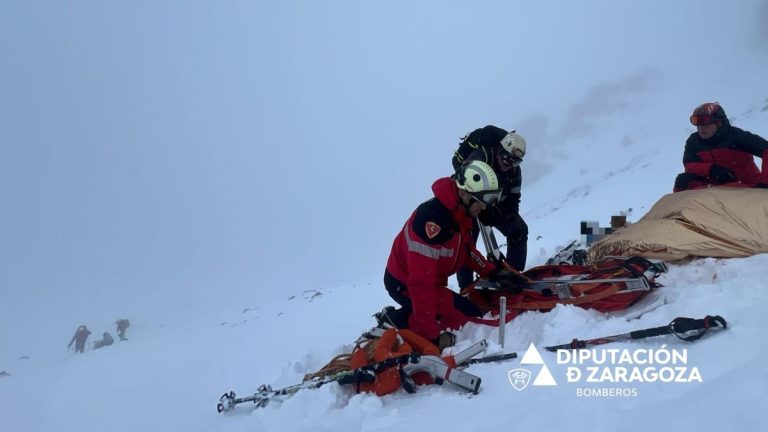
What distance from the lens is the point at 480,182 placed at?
12.6 feet

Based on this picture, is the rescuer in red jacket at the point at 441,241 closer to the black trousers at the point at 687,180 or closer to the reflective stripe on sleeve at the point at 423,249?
the reflective stripe on sleeve at the point at 423,249

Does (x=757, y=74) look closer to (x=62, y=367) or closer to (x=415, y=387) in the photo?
(x=415, y=387)

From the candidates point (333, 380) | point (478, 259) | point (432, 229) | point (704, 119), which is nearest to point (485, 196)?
point (432, 229)

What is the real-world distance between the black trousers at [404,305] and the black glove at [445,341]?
0.31 meters

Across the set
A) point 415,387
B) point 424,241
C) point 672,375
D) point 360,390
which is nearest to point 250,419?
point 360,390

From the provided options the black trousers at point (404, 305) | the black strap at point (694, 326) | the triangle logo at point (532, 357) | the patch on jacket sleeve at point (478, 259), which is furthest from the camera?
the patch on jacket sleeve at point (478, 259)

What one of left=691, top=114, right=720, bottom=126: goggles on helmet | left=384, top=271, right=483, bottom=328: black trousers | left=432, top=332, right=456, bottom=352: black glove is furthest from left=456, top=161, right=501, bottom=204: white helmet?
left=691, top=114, right=720, bottom=126: goggles on helmet

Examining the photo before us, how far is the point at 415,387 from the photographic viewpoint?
10.9ft

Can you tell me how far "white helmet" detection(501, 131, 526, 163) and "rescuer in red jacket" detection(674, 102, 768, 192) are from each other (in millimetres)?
1991

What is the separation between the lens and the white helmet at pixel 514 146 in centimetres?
493

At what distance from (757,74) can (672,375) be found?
114 ft

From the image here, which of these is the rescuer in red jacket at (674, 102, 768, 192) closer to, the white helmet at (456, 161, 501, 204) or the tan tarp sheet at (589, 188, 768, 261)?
the tan tarp sheet at (589, 188, 768, 261)

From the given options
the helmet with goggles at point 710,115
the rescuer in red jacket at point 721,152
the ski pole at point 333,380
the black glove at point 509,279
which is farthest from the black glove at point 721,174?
the ski pole at point 333,380

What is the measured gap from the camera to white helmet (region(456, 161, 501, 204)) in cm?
384
